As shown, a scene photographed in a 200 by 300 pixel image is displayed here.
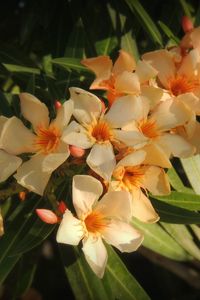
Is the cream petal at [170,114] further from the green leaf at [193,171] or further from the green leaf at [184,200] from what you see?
the green leaf at [193,171]

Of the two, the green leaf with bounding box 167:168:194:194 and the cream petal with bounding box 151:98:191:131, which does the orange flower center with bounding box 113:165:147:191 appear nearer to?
the cream petal with bounding box 151:98:191:131

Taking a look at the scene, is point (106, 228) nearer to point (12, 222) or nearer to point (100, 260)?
point (100, 260)

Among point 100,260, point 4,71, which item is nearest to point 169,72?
point 100,260

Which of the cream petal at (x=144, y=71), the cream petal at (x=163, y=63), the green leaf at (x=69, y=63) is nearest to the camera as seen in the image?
the cream petal at (x=144, y=71)

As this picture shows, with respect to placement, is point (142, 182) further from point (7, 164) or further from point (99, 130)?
point (7, 164)

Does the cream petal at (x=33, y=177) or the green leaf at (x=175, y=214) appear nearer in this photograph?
the cream petal at (x=33, y=177)

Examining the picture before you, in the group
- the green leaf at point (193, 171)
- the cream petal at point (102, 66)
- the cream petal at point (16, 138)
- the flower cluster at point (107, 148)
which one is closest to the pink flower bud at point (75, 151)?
the flower cluster at point (107, 148)

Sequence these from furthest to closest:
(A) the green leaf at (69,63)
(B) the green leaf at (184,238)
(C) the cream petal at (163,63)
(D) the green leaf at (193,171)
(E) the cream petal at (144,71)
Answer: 1. (B) the green leaf at (184,238)
2. (D) the green leaf at (193,171)
3. (A) the green leaf at (69,63)
4. (C) the cream petal at (163,63)
5. (E) the cream petal at (144,71)
